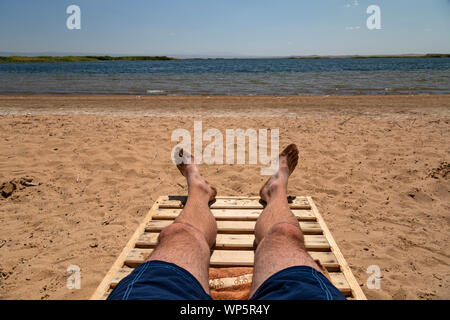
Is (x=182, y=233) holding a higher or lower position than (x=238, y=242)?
higher

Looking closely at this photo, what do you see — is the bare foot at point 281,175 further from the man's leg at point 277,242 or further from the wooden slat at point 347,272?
the wooden slat at point 347,272

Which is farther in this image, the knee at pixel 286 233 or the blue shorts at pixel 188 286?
the knee at pixel 286 233

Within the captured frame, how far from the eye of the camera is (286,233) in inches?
65.0

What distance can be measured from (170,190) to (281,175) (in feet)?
4.84

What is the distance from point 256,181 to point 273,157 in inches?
31.7

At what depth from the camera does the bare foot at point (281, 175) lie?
2.55 m

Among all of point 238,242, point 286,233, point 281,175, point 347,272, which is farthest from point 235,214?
point 347,272

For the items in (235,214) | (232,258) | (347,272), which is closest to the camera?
(347,272)

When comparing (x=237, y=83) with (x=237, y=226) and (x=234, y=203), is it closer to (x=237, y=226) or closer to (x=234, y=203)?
(x=234, y=203)

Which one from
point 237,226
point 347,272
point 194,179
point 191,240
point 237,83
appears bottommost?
point 347,272

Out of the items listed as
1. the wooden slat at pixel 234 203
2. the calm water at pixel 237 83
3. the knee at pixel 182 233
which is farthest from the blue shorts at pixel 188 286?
the calm water at pixel 237 83

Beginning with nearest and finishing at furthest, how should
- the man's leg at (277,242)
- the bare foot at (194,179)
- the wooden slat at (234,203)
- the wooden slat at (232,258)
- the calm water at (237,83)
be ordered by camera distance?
the man's leg at (277,242) → the wooden slat at (232,258) → the bare foot at (194,179) → the wooden slat at (234,203) → the calm water at (237,83)

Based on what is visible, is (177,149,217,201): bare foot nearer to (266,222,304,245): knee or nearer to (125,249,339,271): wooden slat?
(125,249,339,271): wooden slat

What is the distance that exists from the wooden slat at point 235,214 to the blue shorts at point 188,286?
126cm
